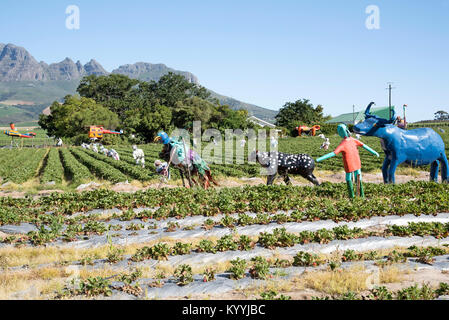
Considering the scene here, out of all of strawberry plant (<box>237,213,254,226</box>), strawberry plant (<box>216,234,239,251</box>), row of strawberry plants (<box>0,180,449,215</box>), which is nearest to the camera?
strawberry plant (<box>216,234,239,251</box>)

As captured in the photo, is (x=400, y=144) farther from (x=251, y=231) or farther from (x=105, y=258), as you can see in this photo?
(x=105, y=258)

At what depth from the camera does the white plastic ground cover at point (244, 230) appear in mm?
8203

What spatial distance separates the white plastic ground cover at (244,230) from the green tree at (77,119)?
59846mm

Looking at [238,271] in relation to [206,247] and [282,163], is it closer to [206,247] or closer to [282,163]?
[206,247]

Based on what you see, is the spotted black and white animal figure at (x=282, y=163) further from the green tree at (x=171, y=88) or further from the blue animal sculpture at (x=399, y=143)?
the green tree at (x=171, y=88)

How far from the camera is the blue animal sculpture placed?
13.3 meters

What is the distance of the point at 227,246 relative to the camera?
24.0 ft

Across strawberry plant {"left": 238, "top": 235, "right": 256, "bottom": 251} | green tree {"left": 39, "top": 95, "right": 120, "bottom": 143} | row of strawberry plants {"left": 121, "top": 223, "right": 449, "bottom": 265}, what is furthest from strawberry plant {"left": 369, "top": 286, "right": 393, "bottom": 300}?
green tree {"left": 39, "top": 95, "right": 120, "bottom": 143}

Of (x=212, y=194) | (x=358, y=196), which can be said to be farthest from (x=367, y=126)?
(x=212, y=194)

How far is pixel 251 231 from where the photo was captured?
342 inches

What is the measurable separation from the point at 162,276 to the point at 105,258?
174 cm

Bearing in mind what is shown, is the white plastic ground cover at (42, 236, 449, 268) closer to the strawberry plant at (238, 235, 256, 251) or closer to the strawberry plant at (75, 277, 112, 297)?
the strawberry plant at (238, 235, 256, 251)

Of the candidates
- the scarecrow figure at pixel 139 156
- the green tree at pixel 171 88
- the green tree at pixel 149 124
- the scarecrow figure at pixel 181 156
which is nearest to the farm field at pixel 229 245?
the scarecrow figure at pixel 181 156

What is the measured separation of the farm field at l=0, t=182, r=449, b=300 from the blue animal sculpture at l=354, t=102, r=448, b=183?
61.7 inches
